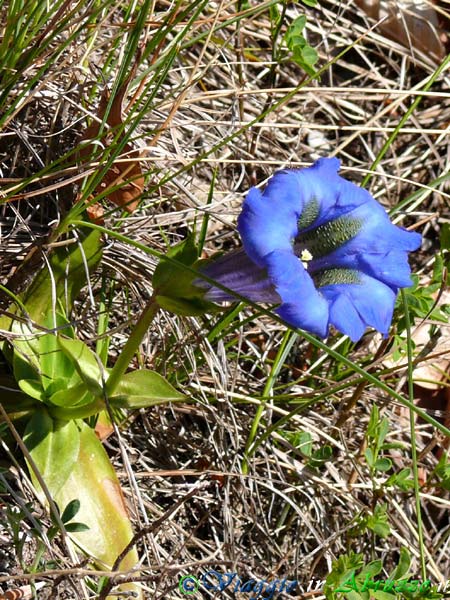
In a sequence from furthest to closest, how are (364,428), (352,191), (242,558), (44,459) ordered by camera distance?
(364,428)
(242,558)
(44,459)
(352,191)

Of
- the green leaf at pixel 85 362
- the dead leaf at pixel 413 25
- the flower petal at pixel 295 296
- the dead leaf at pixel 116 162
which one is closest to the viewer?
the flower petal at pixel 295 296

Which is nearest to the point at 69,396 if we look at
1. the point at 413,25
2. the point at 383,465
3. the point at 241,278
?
the point at 241,278

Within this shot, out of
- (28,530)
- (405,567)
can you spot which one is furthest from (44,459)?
(405,567)

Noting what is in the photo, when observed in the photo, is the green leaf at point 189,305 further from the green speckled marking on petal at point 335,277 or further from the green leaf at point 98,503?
the green leaf at point 98,503

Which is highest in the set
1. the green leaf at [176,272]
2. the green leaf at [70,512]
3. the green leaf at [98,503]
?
the green leaf at [176,272]

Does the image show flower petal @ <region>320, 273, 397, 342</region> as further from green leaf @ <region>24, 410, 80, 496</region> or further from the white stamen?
green leaf @ <region>24, 410, 80, 496</region>

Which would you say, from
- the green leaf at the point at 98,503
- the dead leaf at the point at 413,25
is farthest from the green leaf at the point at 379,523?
the dead leaf at the point at 413,25

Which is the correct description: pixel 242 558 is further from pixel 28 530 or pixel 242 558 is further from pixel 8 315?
pixel 8 315
